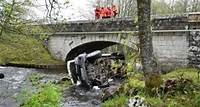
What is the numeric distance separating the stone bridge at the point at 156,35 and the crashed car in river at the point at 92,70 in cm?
148

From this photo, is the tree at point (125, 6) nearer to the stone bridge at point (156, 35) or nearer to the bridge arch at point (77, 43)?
the bridge arch at point (77, 43)

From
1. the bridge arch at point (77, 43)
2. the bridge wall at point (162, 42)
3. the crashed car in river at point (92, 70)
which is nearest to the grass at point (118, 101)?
the bridge wall at point (162, 42)

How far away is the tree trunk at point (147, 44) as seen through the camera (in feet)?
33.1

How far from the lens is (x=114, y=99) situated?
1194 centimetres

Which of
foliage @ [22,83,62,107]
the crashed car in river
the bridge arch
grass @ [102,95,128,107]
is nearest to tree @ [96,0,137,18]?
the bridge arch

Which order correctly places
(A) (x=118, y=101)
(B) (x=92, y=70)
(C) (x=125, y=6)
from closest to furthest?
(A) (x=118, y=101) < (B) (x=92, y=70) < (C) (x=125, y=6)

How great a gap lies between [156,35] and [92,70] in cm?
405

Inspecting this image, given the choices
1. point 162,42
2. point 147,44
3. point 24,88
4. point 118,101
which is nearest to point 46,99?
point 147,44

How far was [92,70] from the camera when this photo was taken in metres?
20.1

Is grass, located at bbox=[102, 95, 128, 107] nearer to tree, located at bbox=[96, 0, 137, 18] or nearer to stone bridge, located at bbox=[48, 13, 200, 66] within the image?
stone bridge, located at bbox=[48, 13, 200, 66]

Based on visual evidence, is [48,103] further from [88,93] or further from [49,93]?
[88,93]

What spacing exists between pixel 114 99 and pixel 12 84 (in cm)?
825

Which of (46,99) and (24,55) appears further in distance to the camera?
(24,55)

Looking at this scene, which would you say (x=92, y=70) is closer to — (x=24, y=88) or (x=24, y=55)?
(x=24, y=88)
